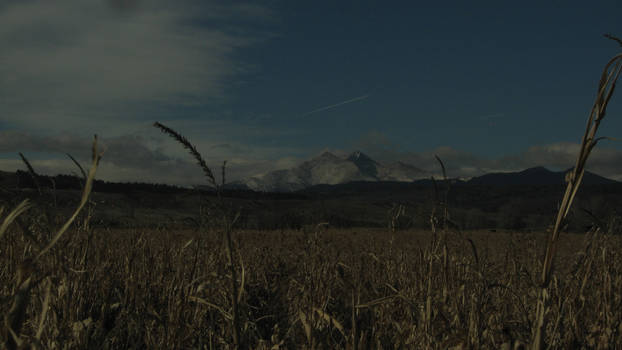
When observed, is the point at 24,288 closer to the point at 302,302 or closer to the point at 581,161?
the point at 581,161

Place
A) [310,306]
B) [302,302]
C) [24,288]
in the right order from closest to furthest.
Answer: [24,288], [310,306], [302,302]

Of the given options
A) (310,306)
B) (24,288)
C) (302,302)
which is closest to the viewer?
(24,288)

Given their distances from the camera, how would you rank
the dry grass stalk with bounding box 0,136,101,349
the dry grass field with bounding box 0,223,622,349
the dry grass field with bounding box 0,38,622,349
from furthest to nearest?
the dry grass field with bounding box 0,223,622,349 → the dry grass field with bounding box 0,38,622,349 → the dry grass stalk with bounding box 0,136,101,349

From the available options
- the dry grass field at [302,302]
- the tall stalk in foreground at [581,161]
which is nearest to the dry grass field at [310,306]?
the dry grass field at [302,302]

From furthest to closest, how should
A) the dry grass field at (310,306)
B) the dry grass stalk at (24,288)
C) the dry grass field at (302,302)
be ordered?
the dry grass field at (310,306), the dry grass field at (302,302), the dry grass stalk at (24,288)

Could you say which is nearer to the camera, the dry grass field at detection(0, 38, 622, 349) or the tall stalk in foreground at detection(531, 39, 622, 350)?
the tall stalk in foreground at detection(531, 39, 622, 350)

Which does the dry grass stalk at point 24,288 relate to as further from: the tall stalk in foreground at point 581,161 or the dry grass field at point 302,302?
the tall stalk in foreground at point 581,161

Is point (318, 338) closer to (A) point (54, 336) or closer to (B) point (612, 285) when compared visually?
(A) point (54, 336)

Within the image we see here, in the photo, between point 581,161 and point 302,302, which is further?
point 302,302

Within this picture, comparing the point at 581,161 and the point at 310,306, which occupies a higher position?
the point at 581,161

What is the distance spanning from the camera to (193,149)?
1467 mm

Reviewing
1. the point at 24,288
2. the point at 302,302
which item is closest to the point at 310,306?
the point at 302,302

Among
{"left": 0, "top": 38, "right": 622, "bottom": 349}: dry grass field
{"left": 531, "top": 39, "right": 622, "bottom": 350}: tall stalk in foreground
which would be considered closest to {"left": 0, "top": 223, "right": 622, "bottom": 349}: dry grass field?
{"left": 0, "top": 38, "right": 622, "bottom": 349}: dry grass field

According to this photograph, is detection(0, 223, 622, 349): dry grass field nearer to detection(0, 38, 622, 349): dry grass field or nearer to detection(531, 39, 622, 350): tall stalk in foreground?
detection(0, 38, 622, 349): dry grass field
